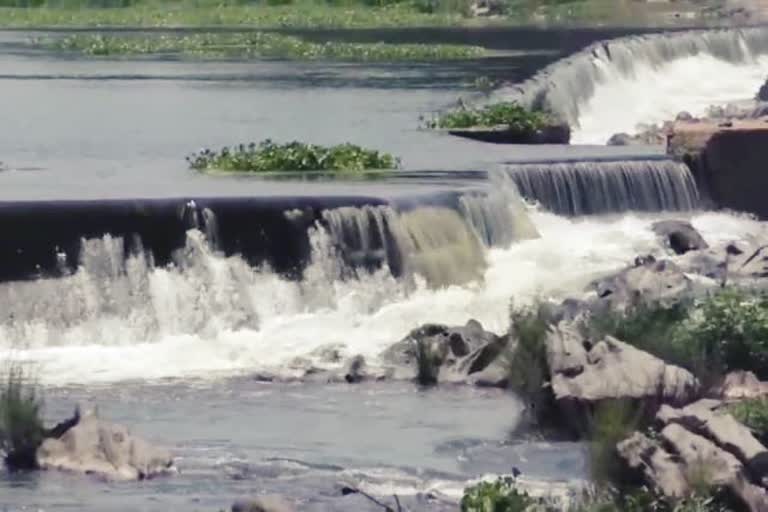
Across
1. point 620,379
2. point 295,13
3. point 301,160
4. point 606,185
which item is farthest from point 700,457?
point 295,13

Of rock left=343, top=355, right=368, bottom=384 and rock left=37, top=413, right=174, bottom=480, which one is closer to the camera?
rock left=37, top=413, right=174, bottom=480

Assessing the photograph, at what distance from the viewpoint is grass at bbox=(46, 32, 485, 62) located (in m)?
67.6

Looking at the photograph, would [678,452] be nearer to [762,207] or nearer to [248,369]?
[248,369]

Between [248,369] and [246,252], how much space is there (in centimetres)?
352

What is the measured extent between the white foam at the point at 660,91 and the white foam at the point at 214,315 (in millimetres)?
18040

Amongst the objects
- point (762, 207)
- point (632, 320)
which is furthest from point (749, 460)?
point (762, 207)

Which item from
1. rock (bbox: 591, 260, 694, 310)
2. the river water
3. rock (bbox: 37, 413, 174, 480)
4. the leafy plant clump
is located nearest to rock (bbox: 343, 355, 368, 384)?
the river water

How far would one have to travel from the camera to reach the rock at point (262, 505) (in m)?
17.5

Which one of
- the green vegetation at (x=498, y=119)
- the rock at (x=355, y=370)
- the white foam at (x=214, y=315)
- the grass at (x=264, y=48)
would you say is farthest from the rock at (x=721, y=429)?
the grass at (x=264, y=48)

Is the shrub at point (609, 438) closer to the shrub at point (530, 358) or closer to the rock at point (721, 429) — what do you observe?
the rock at point (721, 429)

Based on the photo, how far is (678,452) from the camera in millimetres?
17703

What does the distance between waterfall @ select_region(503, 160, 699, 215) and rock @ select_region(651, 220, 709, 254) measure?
146cm

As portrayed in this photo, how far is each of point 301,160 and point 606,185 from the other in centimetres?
422

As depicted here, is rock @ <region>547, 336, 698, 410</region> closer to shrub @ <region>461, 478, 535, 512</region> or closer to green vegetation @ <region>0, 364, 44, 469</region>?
shrub @ <region>461, 478, 535, 512</region>
